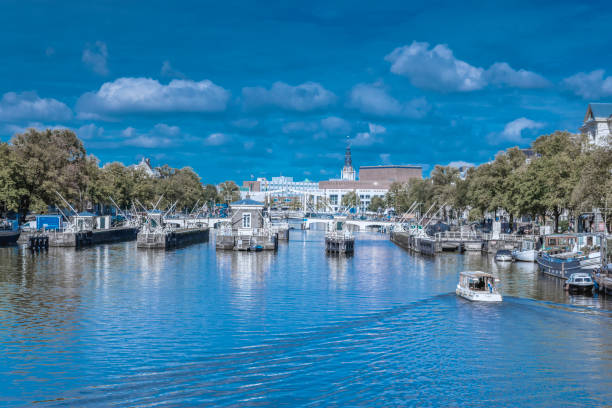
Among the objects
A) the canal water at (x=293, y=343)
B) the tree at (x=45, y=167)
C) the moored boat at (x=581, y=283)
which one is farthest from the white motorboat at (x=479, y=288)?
the tree at (x=45, y=167)

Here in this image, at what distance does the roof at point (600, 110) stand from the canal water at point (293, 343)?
212 ft

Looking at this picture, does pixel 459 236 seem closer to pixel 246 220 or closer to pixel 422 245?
pixel 422 245

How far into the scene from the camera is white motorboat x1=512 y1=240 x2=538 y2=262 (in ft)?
265

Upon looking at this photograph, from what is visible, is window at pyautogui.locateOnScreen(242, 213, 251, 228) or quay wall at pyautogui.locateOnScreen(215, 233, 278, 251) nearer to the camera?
quay wall at pyautogui.locateOnScreen(215, 233, 278, 251)

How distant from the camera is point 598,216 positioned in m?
68.9

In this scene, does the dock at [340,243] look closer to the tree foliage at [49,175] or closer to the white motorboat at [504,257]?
the white motorboat at [504,257]

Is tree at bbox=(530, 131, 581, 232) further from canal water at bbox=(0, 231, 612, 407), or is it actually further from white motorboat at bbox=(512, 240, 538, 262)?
canal water at bbox=(0, 231, 612, 407)

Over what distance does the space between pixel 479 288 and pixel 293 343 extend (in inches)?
832

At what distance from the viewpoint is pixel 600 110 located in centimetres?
11431

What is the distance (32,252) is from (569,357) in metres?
74.4

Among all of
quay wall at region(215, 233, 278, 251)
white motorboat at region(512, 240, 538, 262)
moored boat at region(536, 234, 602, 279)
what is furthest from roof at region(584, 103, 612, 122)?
quay wall at region(215, 233, 278, 251)

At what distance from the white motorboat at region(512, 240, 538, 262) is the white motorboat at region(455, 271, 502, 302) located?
34.5 metres

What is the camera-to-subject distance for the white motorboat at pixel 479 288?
154 feet

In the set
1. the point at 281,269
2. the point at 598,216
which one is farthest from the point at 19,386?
the point at 598,216
